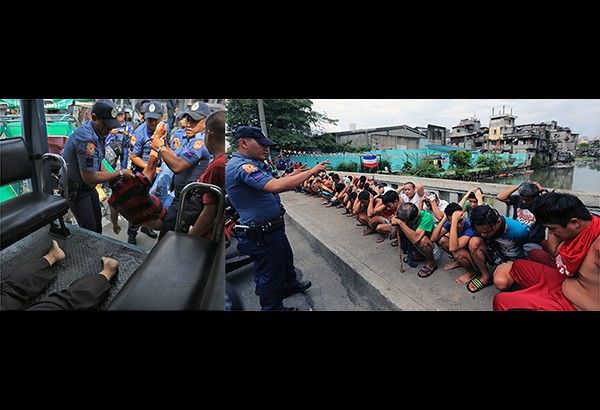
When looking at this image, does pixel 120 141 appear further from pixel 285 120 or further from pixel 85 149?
pixel 285 120

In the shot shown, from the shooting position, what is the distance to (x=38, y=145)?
2023 millimetres

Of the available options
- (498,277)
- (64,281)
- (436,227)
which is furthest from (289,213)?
(64,281)

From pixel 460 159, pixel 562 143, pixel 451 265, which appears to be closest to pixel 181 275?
pixel 451 265

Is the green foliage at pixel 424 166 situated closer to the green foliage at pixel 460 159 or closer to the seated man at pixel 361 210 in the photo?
the green foliage at pixel 460 159

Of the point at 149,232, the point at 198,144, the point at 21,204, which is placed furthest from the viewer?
the point at 149,232

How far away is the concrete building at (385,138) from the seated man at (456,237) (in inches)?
17.1

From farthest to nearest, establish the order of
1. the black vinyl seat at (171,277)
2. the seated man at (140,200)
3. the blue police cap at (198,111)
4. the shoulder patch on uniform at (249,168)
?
the seated man at (140,200)
the blue police cap at (198,111)
the shoulder patch on uniform at (249,168)
the black vinyl seat at (171,277)

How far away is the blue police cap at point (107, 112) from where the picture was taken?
1703 mm

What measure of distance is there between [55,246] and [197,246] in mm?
1166

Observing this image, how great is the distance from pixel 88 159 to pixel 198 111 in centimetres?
101

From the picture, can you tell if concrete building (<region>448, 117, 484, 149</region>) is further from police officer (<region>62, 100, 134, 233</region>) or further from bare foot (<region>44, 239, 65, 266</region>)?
bare foot (<region>44, 239, 65, 266</region>)

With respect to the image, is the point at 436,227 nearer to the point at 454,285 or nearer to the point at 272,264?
the point at 454,285

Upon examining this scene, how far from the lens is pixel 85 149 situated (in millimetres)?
1822

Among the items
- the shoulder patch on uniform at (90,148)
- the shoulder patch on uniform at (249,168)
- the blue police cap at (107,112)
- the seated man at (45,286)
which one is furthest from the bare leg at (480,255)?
the shoulder patch on uniform at (90,148)
